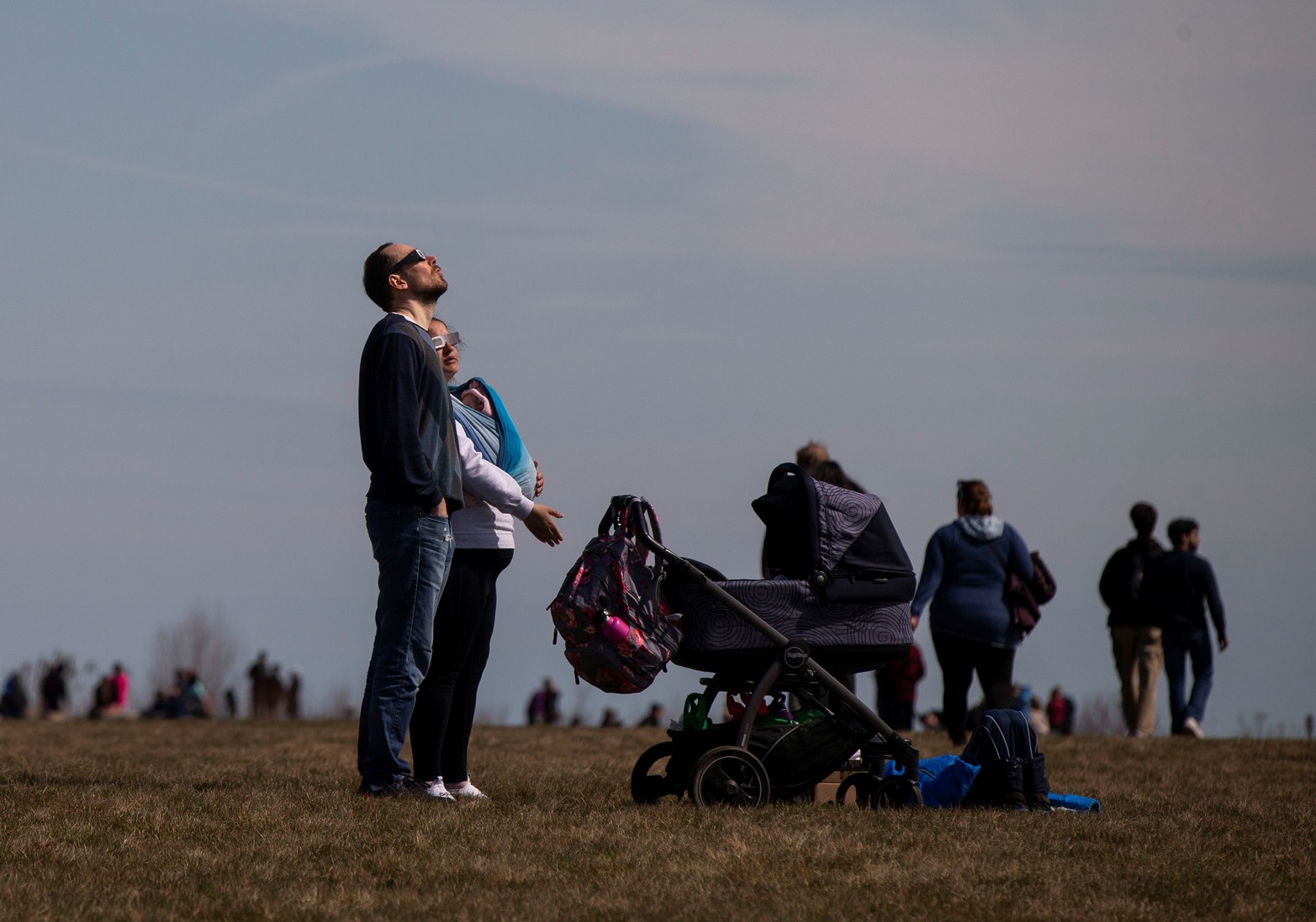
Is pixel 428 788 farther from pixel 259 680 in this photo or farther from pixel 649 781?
pixel 259 680

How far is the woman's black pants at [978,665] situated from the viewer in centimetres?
1168

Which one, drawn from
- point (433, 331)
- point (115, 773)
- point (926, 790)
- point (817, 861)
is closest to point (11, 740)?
point (115, 773)

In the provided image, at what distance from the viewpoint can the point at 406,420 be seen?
6871 millimetres

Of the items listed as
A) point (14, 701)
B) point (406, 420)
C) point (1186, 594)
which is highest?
point (1186, 594)

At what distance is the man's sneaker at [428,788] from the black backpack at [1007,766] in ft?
7.15

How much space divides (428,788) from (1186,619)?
343 inches

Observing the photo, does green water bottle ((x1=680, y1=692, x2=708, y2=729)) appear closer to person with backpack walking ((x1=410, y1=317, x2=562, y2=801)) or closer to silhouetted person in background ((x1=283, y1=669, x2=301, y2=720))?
person with backpack walking ((x1=410, y1=317, x2=562, y2=801))

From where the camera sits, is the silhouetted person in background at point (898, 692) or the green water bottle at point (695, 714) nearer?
the green water bottle at point (695, 714)

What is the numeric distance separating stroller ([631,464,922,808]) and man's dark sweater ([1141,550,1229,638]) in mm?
7543

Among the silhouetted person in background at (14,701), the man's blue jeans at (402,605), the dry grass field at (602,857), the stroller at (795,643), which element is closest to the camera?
the dry grass field at (602,857)

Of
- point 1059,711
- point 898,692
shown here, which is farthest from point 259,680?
point 898,692

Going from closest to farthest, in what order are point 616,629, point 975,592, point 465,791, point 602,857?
1. point 602,857
2. point 616,629
3. point 465,791
4. point 975,592

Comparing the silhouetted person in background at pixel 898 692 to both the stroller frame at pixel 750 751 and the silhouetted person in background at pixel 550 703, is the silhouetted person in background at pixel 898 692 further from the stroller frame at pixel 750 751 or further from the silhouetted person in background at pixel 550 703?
the silhouetted person in background at pixel 550 703

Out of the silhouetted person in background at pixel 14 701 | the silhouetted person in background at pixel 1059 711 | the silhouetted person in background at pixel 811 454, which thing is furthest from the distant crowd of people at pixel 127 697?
the silhouetted person in background at pixel 811 454
